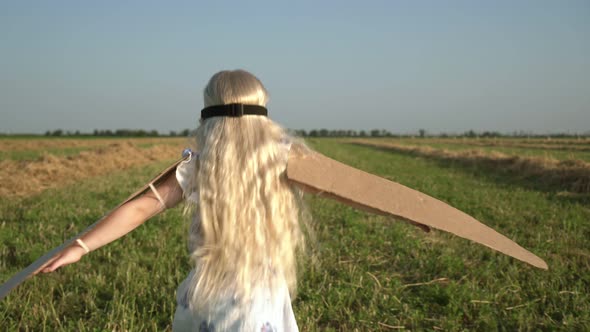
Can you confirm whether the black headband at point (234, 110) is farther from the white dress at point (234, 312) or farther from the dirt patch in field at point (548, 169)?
the dirt patch in field at point (548, 169)

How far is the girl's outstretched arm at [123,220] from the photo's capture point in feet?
6.35

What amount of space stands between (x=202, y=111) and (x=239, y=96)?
0.76ft

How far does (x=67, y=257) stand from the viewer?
1.92 metres

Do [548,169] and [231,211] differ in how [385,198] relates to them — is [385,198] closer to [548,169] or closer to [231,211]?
[231,211]

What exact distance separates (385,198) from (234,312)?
833mm

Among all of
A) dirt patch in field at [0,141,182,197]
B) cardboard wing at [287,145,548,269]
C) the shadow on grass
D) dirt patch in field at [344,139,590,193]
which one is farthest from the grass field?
dirt patch in field at [344,139,590,193]

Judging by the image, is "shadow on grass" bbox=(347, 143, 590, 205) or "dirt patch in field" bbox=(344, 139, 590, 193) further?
"dirt patch in field" bbox=(344, 139, 590, 193)

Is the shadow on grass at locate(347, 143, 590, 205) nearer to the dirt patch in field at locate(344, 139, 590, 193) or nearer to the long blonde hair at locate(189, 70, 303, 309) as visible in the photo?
the dirt patch in field at locate(344, 139, 590, 193)

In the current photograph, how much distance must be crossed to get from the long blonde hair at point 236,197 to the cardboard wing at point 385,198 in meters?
0.15

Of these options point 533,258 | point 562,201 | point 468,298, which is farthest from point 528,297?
point 562,201

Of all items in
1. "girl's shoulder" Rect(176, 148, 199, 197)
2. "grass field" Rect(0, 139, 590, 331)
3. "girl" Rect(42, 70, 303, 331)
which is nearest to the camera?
"girl" Rect(42, 70, 303, 331)

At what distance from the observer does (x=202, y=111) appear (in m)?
2.21

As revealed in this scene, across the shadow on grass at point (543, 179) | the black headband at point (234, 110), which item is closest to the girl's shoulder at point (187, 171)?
the black headband at point (234, 110)

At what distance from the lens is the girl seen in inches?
79.7
